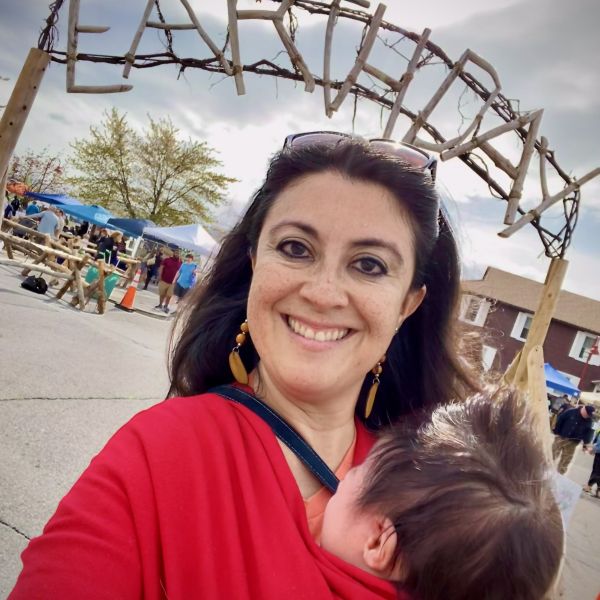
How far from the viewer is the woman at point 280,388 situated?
0.90 meters

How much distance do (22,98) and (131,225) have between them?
19.2 metres

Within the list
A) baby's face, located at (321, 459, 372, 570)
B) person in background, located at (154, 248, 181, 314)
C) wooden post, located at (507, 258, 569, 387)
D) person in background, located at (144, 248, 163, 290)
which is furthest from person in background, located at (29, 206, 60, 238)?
baby's face, located at (321, 459, 372, 570)

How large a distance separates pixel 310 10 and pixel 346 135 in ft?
8.56

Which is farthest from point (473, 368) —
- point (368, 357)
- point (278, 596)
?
point (278, 596)

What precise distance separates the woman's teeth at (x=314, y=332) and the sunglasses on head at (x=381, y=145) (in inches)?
23.8

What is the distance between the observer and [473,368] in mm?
2084

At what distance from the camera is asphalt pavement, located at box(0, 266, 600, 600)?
272 centimetres

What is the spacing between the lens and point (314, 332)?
134cm

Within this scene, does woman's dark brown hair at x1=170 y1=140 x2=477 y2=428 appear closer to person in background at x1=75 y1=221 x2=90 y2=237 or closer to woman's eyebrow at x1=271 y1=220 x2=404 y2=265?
woman's eyebrow at x1=271 y1=220 x2=404 y2=265

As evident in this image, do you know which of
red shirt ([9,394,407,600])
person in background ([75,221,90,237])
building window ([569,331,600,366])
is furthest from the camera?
building window ([569,331,600,366])

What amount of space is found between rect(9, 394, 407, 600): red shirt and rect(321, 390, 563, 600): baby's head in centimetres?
10

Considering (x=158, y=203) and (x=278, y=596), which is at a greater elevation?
(x=158, y=203)

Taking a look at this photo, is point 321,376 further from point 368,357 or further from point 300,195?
point 300,195

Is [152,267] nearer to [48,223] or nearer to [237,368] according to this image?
[48,223]
